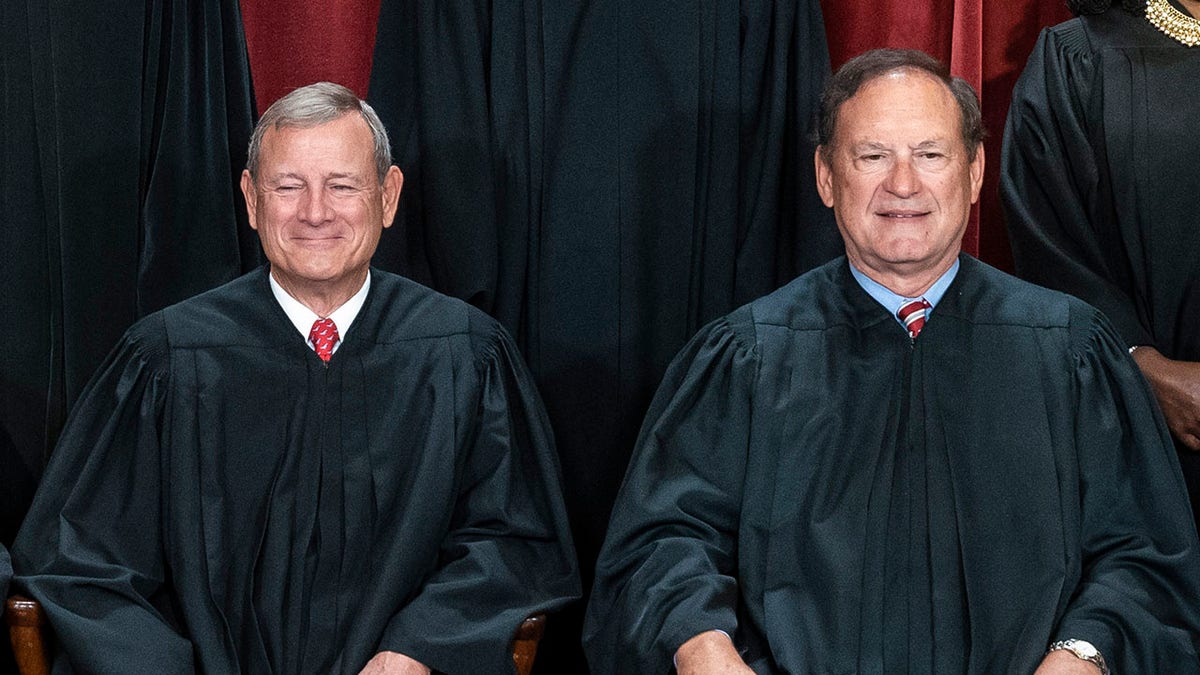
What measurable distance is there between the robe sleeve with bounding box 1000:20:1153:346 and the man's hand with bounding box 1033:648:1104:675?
996 mm

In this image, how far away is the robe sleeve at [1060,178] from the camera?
11.1 ft

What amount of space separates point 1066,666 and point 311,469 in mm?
1376

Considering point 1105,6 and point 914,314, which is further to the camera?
point 1105,6

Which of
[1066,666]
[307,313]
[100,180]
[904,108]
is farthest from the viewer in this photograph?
[100,180]

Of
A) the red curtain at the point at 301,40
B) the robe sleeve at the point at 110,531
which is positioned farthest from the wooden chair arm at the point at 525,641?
the red curtain at the point at 301,40

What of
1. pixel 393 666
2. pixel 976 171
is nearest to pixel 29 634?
pixel 393 666

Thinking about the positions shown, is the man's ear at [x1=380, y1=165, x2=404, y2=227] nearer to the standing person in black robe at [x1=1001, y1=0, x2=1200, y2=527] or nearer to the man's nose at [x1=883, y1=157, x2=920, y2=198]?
the man's nose at [x1=883, y1=157, x2=920, y2=198]

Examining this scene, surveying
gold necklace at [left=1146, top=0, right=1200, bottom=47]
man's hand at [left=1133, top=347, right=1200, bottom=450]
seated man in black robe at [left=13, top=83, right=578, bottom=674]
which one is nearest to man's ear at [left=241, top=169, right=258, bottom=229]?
seated man in black robe at [left=13, top=83, right=578, bottom=674]

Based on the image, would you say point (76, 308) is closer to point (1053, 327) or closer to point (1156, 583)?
point (1053, 327)

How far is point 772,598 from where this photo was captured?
274 centimetres

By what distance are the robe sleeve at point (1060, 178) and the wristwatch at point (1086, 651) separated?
3.18 feet

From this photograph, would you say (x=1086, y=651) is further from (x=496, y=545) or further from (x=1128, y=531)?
(x=496, y=545)

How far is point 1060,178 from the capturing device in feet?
11.2

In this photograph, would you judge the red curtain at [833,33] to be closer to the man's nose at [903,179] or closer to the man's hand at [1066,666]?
the man's nose at [903,179]
